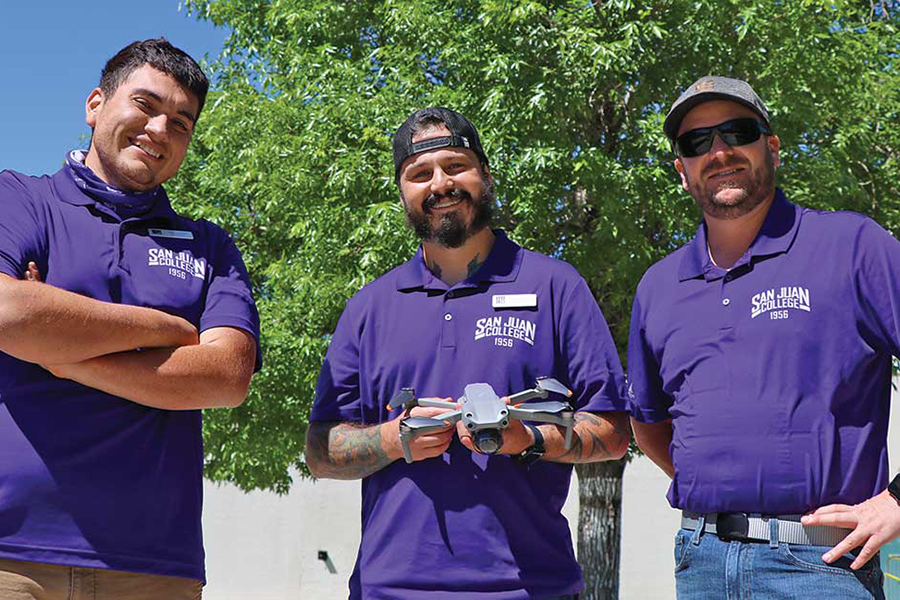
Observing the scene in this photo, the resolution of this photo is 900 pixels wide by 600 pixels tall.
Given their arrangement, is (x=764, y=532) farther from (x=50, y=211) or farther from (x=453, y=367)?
(x=50, y=211)

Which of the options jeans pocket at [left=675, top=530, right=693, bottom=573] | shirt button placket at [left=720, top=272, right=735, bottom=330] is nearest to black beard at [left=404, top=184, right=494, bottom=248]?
shirt button placket at [left=720, top=272, right=735, bottom=330]

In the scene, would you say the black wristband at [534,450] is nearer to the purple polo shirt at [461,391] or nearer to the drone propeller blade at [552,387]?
the purple polo shirt at [461,391]

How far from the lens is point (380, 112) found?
11195 mm

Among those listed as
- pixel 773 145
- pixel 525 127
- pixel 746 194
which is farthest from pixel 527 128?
pixel 746 194

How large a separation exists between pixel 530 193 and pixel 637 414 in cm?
713

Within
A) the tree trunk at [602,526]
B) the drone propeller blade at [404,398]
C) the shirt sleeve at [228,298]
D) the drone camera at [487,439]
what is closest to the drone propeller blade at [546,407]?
the drone camera at [487,439]

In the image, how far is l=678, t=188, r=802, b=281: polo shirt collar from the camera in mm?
3299

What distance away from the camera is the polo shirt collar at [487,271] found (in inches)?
138

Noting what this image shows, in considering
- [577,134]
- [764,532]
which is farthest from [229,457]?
[764,532]

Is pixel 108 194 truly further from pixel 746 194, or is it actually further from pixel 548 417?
pixel 746 194

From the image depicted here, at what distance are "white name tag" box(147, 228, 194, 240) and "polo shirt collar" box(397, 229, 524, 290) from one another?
0.80 meters

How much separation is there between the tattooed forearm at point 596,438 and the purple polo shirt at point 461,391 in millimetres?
58

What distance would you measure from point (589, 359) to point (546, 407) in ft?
1.50

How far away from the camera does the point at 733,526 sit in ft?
10.0
